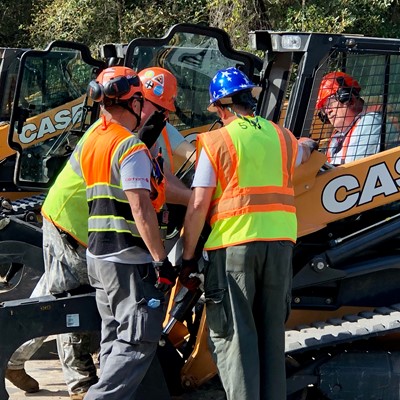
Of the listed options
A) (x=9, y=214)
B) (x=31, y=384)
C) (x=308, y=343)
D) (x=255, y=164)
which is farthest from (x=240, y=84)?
(x=9, y=214)

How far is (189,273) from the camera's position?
16.7 ft

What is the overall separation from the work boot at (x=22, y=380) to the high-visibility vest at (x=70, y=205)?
1.52m

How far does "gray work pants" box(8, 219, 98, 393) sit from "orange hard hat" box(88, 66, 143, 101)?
913mm

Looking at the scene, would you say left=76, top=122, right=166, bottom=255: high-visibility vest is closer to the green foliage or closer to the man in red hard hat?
the man in red hard hat

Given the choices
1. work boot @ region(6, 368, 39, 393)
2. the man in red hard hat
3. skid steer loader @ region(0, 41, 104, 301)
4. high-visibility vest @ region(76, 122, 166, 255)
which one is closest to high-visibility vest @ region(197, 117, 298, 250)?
high-visibility vest @ region(76, 122, 166, 255)

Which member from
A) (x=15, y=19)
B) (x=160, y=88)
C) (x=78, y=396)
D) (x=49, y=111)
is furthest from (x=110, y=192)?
(x=15, y=19)

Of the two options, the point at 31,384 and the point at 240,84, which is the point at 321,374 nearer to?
the point at 240,84

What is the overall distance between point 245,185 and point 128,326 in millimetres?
954

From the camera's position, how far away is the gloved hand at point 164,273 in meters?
4.84

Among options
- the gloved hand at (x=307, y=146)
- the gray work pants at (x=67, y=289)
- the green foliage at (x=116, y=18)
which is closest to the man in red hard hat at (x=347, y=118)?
the gloved hand at (x=307, y=146)

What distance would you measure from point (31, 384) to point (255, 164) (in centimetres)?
265

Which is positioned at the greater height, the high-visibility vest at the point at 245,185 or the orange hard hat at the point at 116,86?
the orange hard hat at the point at 116,86

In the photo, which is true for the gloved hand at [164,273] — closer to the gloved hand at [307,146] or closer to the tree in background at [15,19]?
the gloved hand at [307,146]

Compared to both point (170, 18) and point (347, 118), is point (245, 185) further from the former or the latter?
point (170, 18)
